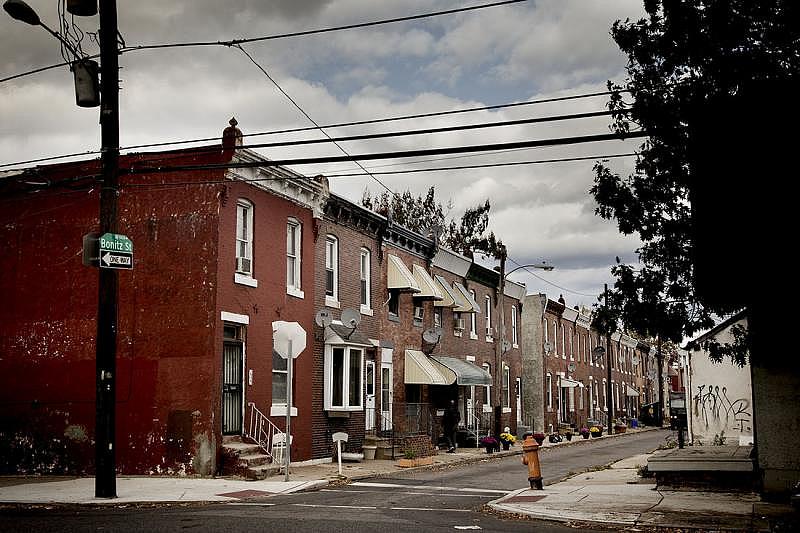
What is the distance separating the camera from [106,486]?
52.6 feet

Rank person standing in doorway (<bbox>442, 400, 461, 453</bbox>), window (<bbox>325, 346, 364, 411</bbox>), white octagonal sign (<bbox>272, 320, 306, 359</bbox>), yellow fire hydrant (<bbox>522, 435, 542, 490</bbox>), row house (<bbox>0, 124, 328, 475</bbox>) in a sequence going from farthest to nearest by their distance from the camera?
person standing in doorway (<bbox>442, 400, 461, 453</bbox>)
window (<bbox>325, 346, 364, 411</bbox>)
row house (<bbox>0, 124, 328, 475</bbox>)
white octagonal sign (<bbox>272, 320, 306, 359</bbox>)
yellow fire hydrant (<bbox>522, 435, 542, 490</bbox>)

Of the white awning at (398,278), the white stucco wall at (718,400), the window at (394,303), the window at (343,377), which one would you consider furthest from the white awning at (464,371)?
the white stucco wall at (718,400)

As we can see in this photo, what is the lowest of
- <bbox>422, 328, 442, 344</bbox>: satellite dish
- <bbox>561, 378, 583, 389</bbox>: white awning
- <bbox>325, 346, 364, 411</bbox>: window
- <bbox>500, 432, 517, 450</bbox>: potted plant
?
<bbox>500, 432, 517, 450</bbox>: potted plant

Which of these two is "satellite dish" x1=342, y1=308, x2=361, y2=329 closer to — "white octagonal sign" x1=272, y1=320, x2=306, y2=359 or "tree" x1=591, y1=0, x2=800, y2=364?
"white octagonal sign" x1=272, y1=320, x2=306, y2=359

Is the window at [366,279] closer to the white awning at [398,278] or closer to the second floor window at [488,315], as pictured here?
the white awning at [398,278]

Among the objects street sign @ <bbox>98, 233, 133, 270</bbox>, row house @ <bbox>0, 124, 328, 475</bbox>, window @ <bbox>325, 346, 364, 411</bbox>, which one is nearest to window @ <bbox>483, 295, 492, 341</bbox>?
window @ <bbox>325, 346, 364, 411</bbox>

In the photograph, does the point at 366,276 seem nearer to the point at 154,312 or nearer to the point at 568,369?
the point at 154,312

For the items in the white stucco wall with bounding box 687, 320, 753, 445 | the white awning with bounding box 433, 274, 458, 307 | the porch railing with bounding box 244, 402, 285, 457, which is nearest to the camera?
the porch railing with bounding box 244, 402, 285, 457

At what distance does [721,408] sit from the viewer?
92.3 ft

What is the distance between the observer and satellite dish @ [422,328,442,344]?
Answer: 110 ft

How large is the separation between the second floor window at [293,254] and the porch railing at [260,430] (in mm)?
3963

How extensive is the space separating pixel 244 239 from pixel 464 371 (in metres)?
14.4

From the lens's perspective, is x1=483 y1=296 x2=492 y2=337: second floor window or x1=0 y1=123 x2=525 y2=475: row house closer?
x1=0 y1=123 x2=525 y2=475: row house

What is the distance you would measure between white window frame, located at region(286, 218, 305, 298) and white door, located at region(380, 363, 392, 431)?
6.40 meters
